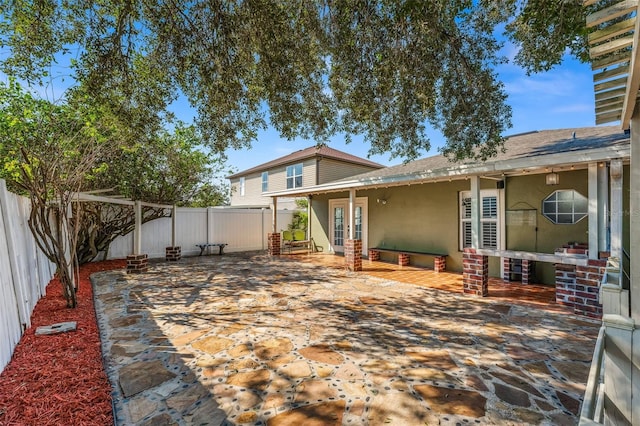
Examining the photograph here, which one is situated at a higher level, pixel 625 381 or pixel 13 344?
pixel 625 381

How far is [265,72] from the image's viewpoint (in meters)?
5.02

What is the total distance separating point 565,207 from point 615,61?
5.61m

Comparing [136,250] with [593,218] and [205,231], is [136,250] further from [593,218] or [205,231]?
[593,218]

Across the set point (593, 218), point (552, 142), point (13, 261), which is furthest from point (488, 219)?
point (13, 261)

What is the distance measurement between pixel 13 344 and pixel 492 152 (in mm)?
7852

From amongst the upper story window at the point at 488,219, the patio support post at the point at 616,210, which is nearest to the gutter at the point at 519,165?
the patio support post at the point at 616,210

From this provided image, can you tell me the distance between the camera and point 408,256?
9.65 m

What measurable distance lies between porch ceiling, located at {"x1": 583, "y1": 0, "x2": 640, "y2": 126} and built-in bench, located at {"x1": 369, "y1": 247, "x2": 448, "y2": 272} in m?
5.80

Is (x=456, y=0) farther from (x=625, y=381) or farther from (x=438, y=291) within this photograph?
(x=438, y=291)

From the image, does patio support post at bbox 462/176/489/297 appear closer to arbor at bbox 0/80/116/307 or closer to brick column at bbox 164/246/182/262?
arbor at bbox 0/80/116/307

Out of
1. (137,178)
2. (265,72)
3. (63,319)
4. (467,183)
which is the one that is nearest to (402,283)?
(467,183)

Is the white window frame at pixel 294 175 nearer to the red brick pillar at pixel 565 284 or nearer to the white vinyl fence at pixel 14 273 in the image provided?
the white vinyl fence at pixel 14 273

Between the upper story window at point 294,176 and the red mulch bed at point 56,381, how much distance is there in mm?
12604

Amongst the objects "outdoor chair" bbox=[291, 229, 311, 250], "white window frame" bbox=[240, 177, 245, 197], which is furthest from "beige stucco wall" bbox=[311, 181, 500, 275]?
"white window frame" bbox=[240, 177, 245, 197]
